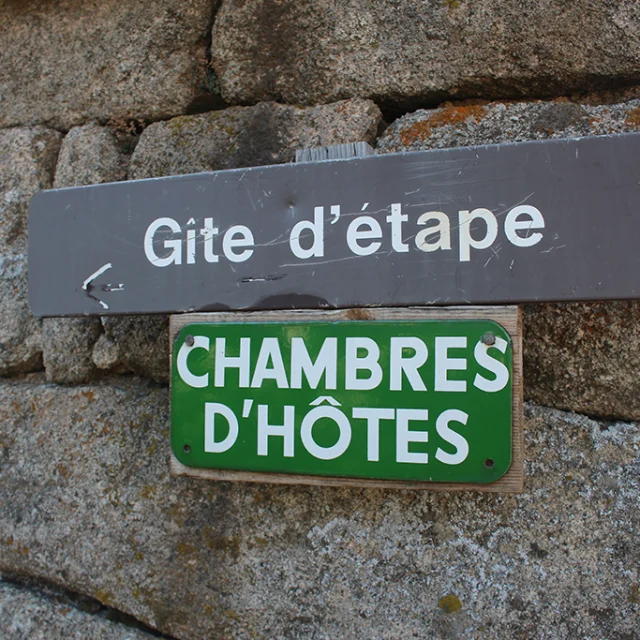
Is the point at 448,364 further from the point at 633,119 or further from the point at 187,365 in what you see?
the point at 633,119

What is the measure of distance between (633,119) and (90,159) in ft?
4.08

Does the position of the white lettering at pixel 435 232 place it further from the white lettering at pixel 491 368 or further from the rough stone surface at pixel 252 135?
the rough stone surface at pixel 252 135

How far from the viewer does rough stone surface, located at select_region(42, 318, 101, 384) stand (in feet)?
4.83

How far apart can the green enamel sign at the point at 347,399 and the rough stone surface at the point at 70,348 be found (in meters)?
0.39

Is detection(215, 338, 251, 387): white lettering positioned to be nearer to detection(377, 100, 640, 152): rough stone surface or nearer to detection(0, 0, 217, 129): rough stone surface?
detection(377, 100, 640, 152): rough stone surface

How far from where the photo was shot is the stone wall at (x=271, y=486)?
113 centimetres

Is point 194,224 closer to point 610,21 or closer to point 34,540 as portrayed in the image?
point 34,540

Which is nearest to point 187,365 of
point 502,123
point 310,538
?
point 310,538

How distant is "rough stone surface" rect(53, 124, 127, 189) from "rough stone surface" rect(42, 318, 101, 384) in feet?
1.17

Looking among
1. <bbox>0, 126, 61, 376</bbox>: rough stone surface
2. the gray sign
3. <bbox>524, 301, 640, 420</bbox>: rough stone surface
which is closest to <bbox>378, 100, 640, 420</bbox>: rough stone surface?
<bbox>524, 301, 640, 420</bbox>: rough stone surface

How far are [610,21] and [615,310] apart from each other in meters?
0.60

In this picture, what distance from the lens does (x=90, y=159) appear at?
1.52m

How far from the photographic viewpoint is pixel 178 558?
4.23 ft

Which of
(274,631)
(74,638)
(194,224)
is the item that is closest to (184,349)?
(194,224)
